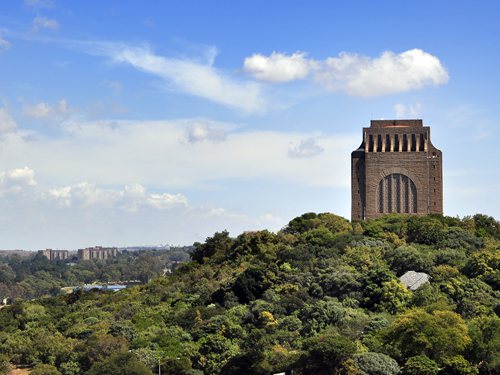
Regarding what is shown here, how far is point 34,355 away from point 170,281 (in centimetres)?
1661

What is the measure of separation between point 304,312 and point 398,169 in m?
20.4

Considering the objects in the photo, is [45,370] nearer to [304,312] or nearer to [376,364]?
[304,312]

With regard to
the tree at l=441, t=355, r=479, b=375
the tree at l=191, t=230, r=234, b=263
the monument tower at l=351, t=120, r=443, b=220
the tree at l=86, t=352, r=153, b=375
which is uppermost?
the monument tower at l=351, t=120, r=443, b=220

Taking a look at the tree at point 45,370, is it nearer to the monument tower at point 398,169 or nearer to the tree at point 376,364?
the tree at point 376,364

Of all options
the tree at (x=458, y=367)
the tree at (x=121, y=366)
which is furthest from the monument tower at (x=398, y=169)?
the tree at (x=121, y=366)

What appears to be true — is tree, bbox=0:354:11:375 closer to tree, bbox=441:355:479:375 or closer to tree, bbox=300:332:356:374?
tree, bbox=300:332:356:374

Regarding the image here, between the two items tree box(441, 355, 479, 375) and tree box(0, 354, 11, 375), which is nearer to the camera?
tree box(441, 355, 479, 375)

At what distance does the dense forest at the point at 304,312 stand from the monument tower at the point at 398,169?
237cm

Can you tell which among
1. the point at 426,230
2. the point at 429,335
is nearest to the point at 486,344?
the point at 429,335

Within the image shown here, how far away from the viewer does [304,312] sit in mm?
49969

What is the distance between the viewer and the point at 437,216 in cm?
6525

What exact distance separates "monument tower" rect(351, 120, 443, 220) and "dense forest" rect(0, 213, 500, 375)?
237 cm

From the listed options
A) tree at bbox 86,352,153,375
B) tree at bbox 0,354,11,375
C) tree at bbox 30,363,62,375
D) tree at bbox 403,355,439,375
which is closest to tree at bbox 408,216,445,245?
tree at bbox 403,355,439,375

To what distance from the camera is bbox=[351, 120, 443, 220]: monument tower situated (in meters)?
67.1
